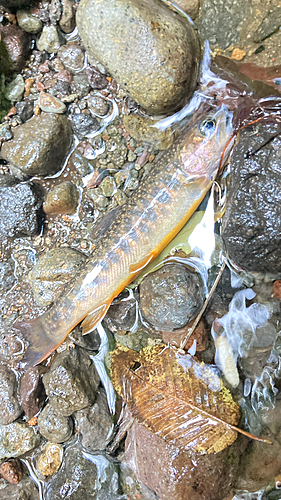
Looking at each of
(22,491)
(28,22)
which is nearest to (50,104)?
(28,22)

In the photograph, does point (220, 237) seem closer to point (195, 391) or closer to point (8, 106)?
point (195, 391)

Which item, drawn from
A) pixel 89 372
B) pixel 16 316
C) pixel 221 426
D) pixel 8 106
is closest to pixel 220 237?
pixel 221 426

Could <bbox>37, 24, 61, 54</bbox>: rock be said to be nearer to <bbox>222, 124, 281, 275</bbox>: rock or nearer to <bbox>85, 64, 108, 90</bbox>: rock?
<bbox>85, 64, 108, 90</bbox>: rock

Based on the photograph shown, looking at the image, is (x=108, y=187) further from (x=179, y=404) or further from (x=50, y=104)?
(x=179, y=404)

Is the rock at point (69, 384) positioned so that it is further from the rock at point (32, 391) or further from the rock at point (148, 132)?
the rock at point (148, 132)

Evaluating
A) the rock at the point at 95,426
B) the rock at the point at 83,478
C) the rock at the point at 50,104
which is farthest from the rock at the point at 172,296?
the rock at the point at 50,104
